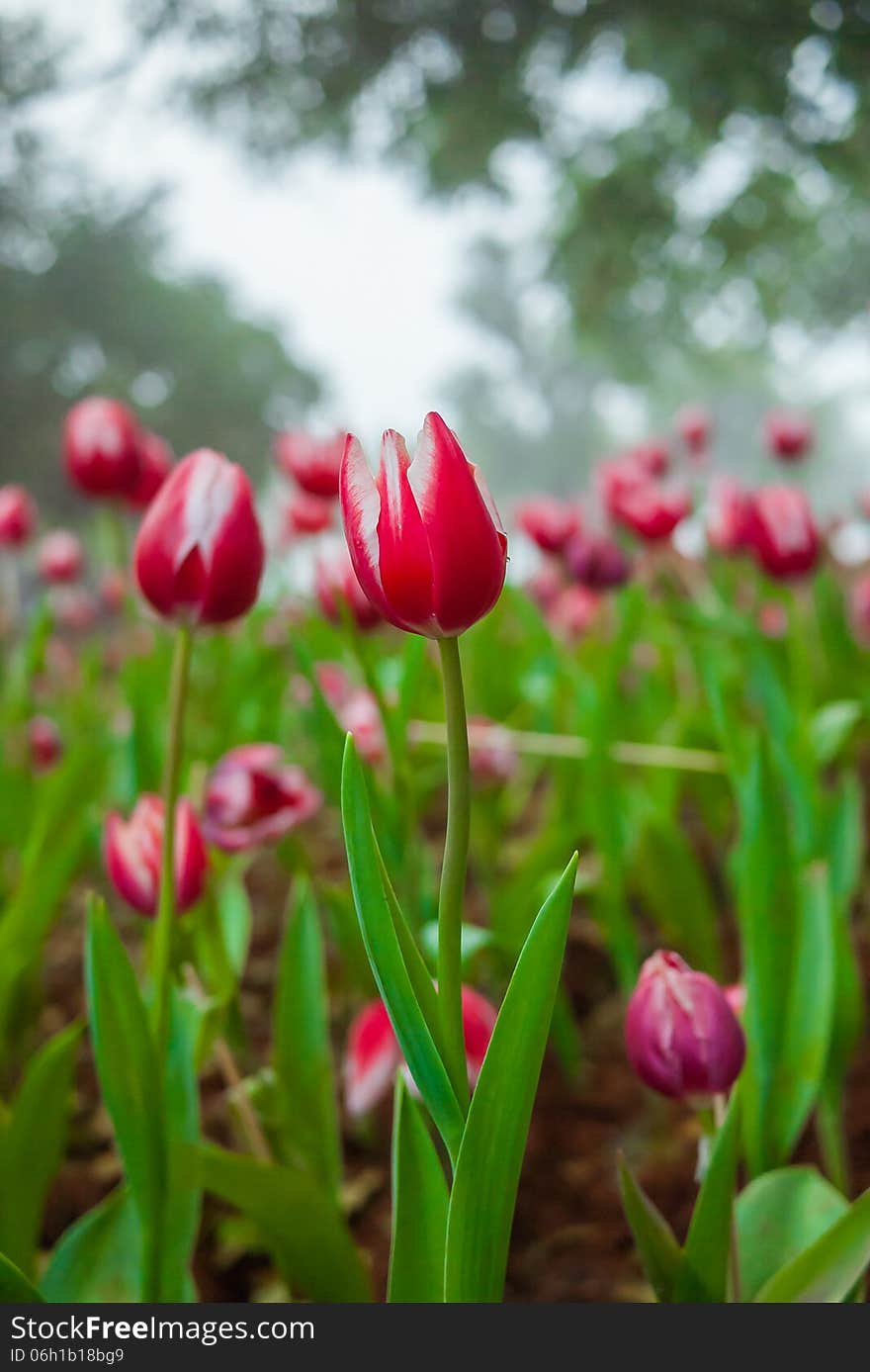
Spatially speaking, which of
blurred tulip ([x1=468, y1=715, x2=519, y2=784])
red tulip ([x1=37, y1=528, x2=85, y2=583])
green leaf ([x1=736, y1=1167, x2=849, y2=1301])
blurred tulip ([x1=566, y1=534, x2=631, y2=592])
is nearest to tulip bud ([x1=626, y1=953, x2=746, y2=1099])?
green leaf ([x1=736, y1=1167, x2=849, y2=1301])

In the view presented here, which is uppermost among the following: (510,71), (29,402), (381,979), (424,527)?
(29,402)

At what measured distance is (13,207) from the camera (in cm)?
1105

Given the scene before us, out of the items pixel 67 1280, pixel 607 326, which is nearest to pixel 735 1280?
pixel 67 1280

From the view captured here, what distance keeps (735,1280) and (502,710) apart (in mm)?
989

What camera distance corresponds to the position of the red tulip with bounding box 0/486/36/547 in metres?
1.52

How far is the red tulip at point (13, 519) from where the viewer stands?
1.52 m

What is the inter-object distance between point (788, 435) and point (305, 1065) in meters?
1.58

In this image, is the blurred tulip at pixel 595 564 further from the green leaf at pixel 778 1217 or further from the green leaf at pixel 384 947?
the green leaf at pixel 384 947

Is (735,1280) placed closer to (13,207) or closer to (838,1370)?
(838,1370)

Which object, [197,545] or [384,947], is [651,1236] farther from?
[197,545]

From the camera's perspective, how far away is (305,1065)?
1.85 feet

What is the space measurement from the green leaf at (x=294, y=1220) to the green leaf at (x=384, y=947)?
0.13 metres

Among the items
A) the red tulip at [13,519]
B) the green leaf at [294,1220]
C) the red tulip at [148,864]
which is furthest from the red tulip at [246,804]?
the red tulip at [13,519]

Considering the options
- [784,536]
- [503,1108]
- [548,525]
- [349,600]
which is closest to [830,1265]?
[503,1108]
